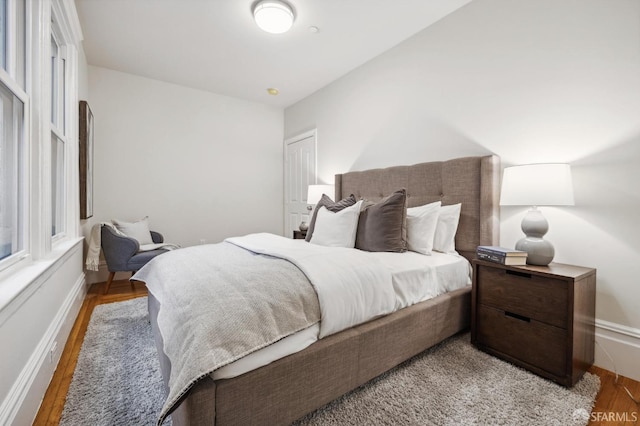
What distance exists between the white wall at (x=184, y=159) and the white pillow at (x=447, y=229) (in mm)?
3203

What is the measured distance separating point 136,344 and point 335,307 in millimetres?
1568

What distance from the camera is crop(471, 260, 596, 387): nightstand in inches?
58.5

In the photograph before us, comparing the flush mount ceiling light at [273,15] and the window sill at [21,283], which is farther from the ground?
the flush mount ceiling light at [273,15]

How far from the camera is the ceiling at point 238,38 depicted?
7.85ft

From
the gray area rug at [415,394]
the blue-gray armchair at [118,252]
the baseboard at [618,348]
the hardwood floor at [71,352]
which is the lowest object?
the hardwood floor at [71,352]

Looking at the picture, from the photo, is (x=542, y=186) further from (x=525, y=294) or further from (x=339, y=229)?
(x=339, y=229)

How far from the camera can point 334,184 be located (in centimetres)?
372

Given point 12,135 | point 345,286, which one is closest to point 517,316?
point 345,286

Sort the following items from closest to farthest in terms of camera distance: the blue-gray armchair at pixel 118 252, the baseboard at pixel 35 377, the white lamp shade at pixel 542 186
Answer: the baseboard at pixel 35 377 → the white lamp shade at pixel 542 186 → the blue-gray armchair at pixel 118 252

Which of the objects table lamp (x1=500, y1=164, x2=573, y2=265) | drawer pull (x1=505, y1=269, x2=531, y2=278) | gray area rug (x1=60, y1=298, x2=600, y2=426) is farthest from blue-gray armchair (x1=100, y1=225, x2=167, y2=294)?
table lamp (x1=500, y1=164, x2=573, y2=265)

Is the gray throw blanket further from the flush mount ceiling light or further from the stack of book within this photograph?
the flush mount ceiling light

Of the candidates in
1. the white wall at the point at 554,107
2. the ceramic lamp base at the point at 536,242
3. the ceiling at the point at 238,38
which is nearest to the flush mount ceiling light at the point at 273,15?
the ceiling at the point at 238,38

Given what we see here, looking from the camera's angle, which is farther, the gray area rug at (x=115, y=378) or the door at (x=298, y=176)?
the door at (x=298, y=176)

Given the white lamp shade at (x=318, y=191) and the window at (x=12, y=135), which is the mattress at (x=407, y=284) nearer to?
the window at (x=12, y=135)
